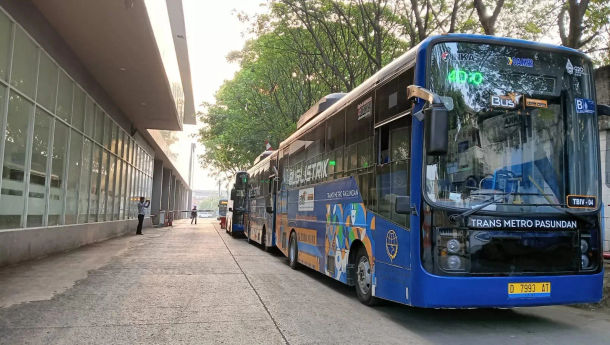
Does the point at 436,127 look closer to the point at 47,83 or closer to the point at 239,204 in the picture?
the point at 47,83

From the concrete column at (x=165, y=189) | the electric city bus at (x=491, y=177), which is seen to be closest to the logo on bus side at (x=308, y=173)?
the electric city bus at (x=491, y=177)

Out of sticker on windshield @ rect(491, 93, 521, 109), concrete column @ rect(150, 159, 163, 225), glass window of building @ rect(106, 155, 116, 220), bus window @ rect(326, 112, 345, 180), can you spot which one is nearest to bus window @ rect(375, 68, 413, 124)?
sticker on windshield @ rect(491, 93, 521, 109)

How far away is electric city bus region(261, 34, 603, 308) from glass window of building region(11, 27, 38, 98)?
813 centimetres

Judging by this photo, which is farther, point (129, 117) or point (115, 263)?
point (129, 117)

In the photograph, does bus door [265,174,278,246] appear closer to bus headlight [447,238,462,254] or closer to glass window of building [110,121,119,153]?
glass window of building [110,121,119,153]

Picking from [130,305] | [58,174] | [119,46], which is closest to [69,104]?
[58,174]

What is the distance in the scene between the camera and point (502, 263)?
510 cm

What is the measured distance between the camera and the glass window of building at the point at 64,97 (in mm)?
12606

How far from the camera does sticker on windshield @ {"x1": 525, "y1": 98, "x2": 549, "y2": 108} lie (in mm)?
5323

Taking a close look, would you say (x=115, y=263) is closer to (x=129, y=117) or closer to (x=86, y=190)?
(x=86, y=190)

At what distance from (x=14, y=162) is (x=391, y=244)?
8399 mm

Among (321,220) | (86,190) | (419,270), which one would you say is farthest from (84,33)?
(419,270)

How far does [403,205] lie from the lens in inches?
208

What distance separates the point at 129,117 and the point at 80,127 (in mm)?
7355
